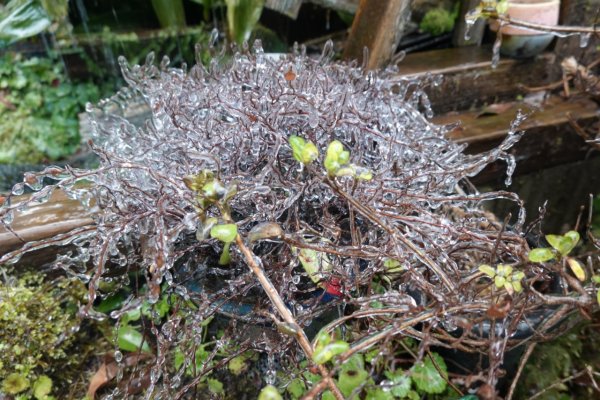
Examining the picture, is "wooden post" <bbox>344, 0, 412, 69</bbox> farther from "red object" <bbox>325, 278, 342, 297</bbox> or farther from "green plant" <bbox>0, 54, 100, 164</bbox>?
"green plant" <bbox>0, 54, 100, 164</bbox>

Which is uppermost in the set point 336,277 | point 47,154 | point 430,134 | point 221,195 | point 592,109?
point 221,195

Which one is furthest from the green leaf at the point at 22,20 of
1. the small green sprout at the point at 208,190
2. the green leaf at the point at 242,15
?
the small green sprout at the point at 208,190

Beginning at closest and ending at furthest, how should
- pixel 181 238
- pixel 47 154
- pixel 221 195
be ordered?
pixel 221 195 → pixel 181 238 → pixel 47 154

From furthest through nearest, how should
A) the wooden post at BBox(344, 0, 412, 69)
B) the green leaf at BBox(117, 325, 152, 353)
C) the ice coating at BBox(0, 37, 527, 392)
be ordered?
the wooden post at BBox(344, 0, 412, 69)
the green leaf at BBox(117, 325, 152, 353)
the ice coating at BBox(0, 37, 527, 392)

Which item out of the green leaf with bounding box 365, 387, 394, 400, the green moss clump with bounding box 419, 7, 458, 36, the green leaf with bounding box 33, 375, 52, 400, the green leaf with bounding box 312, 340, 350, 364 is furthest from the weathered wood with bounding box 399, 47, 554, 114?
the green leaf with bounding box 33, 375, 52, 400

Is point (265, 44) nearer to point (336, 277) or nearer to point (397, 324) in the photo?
point (336, 277)

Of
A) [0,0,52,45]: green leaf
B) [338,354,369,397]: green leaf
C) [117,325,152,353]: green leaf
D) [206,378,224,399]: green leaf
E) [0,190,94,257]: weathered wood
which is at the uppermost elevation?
[0,0,52,45]: green leaf

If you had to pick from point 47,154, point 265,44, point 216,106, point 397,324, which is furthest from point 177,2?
point 397,324

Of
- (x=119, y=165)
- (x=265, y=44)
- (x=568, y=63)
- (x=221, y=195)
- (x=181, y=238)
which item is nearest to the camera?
(x=221, y=195)
